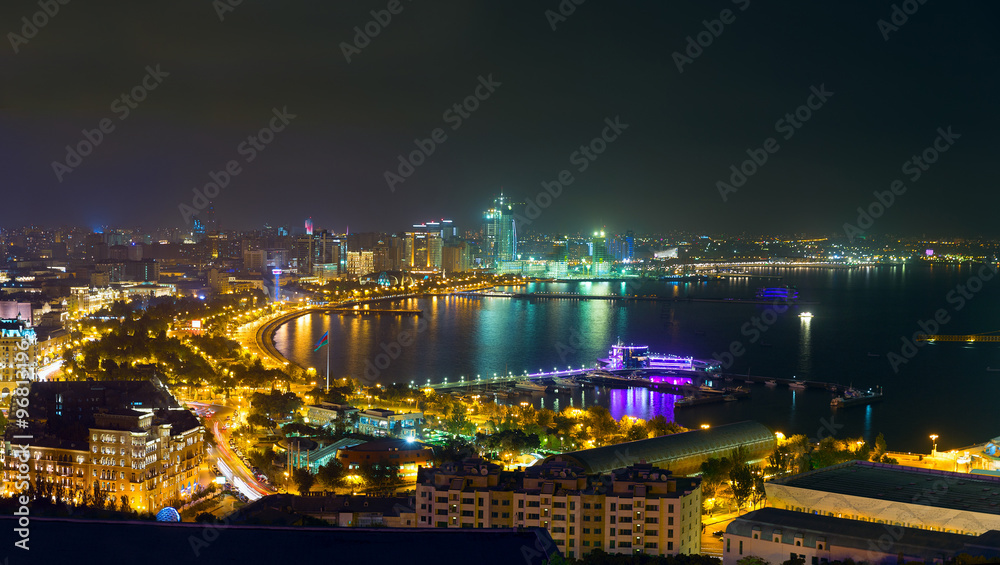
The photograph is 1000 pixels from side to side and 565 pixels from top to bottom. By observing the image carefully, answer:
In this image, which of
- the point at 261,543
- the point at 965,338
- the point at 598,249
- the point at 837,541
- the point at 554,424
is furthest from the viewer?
the point at 598,249

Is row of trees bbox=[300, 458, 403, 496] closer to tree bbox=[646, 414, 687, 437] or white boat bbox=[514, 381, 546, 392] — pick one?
tree bbox=[646, 414, 687, 437]

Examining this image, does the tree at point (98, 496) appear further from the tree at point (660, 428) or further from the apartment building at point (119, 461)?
the tree at point (660, 428)

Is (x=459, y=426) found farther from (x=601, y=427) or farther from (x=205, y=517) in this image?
(x=205, y=517)

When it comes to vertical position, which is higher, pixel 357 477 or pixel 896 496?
pixel 896 496

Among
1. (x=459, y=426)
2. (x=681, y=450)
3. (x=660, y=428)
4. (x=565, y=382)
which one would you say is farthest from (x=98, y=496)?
(x=565, y=382)

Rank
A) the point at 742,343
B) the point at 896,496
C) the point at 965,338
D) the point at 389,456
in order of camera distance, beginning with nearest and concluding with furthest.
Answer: the point at 896,496, the point at 389,456, the point at 742,343, the point at 965,338

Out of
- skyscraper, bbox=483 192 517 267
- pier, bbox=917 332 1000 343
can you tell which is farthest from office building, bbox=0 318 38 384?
skyscraper, bbox=483 192 517 267

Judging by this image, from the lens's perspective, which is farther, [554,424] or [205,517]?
[554,424]

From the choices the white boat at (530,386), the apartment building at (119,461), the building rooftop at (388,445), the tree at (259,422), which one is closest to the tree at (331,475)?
the building rooftop at (388,445)
